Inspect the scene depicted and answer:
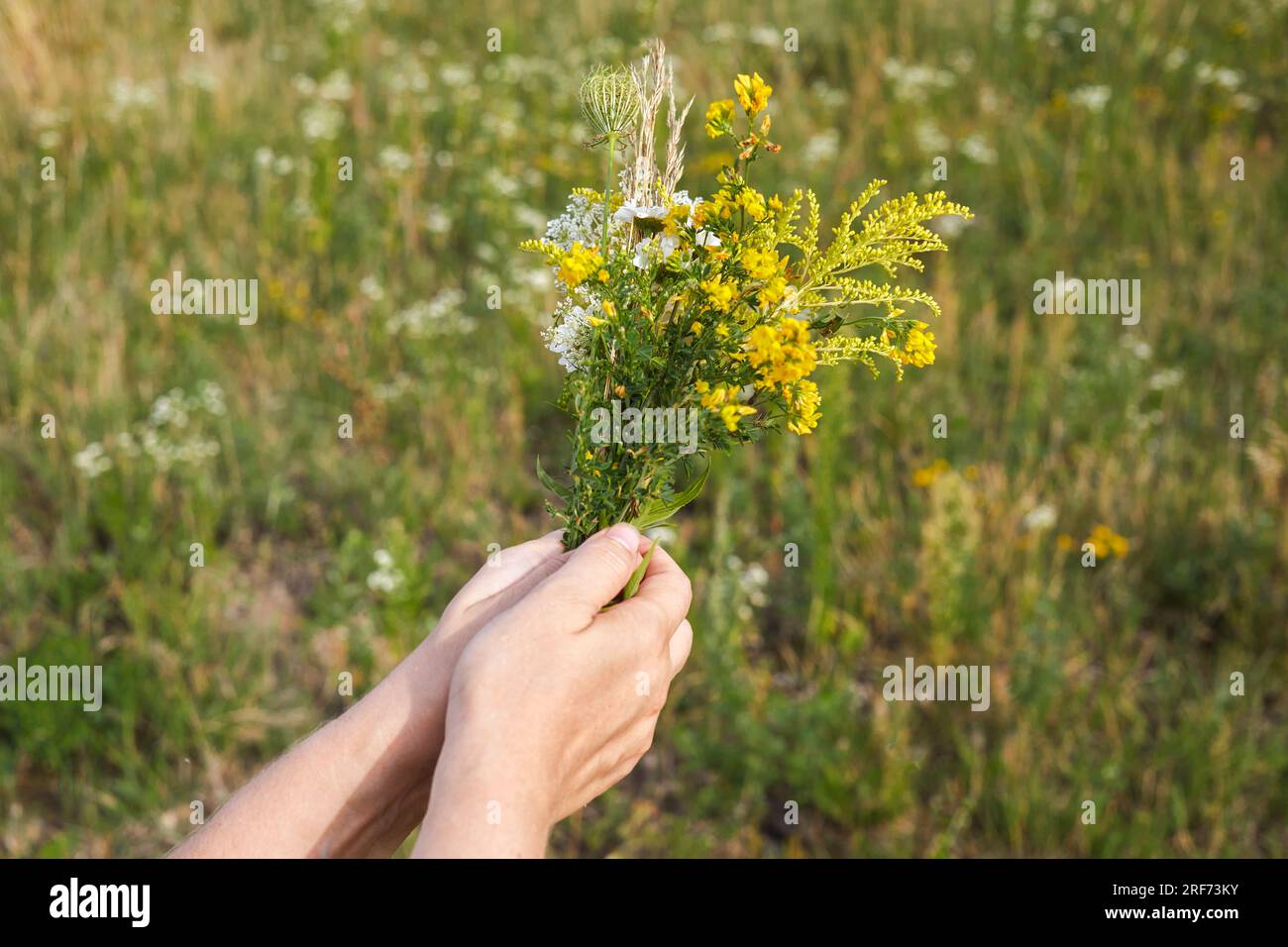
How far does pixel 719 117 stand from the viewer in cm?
133

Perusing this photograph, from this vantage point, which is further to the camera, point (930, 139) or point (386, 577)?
point (930, 139)

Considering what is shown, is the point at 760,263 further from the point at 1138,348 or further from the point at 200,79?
the point at 200,79

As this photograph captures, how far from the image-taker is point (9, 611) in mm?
3078

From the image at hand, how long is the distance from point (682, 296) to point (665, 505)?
30 cm

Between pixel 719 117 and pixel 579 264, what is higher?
pixel 719 117

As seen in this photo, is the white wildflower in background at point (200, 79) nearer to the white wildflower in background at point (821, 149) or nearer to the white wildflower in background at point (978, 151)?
the white wildflower in background at point (821, 149)

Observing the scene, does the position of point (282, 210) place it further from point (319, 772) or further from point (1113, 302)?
point (319, 772)

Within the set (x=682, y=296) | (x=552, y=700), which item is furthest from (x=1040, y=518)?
(x=552, y=700)

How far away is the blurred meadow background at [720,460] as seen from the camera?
284cm

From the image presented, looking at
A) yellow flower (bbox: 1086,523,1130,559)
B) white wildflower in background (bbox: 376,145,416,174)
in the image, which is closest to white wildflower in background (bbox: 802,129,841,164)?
white wildflower in background (bbox: 376,145,416,174)

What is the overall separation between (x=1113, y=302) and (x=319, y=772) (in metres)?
3.96

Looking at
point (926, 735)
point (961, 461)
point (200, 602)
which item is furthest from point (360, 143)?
point (926, 735)

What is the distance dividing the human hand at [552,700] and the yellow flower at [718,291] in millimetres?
319

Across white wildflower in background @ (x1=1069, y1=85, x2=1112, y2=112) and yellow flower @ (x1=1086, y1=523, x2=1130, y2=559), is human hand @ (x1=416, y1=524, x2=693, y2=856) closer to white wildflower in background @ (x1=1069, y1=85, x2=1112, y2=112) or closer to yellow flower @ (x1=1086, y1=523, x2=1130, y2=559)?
yellow flower @ (x1=1086, y1=523, x2=1130, y2=559)
